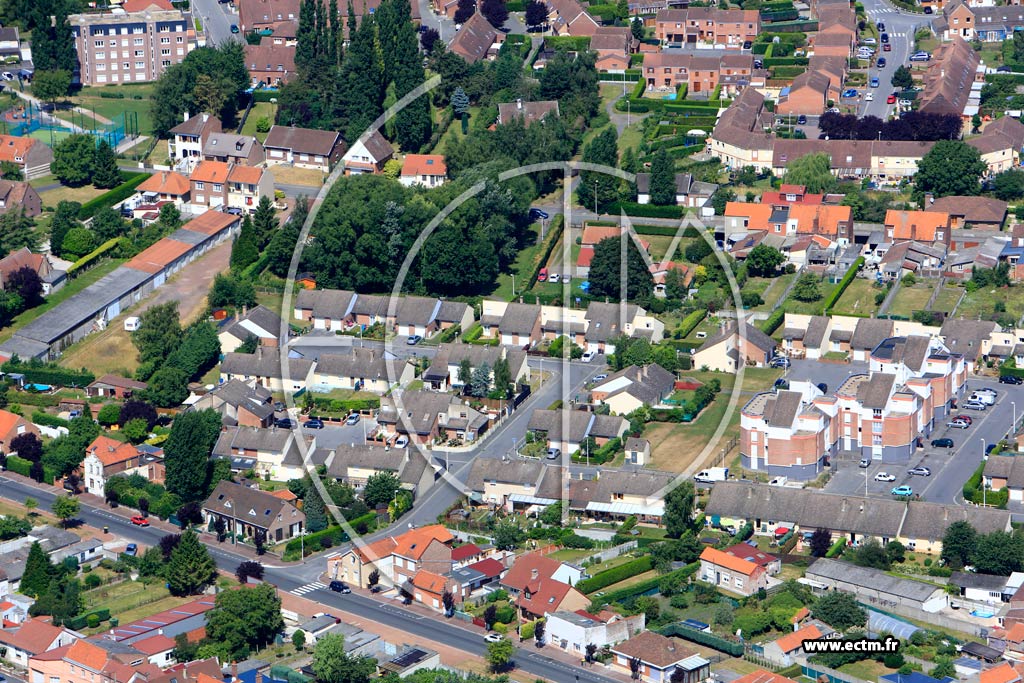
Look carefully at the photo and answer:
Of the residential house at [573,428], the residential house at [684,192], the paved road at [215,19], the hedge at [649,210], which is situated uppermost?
the paved road at [215,19]

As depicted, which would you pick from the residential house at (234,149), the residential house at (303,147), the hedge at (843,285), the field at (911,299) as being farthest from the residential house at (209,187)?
the field at (911,299)

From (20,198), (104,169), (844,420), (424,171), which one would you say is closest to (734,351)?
(844,420)

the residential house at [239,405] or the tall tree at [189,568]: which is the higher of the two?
the residential house at [239,405]

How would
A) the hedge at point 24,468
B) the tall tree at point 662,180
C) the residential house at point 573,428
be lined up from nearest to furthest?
the hedge at point 24,468 < the residential house at point 573,428 < the tall tree at point 662,180

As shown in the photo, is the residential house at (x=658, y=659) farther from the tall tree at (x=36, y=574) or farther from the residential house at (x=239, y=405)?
the residential house at (x=239, y=405)

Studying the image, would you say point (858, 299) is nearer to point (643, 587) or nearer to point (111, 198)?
point (643, 587)

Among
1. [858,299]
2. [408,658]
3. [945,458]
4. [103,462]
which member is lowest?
[408,658]

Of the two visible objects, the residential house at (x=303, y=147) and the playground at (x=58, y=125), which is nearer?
the residential house at (x=303, y=147)

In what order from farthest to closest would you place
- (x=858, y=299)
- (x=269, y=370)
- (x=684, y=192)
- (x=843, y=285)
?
(x=684, y=192)
(x=843, y=285)
(x=858, y=299)
(x=269, y=370)
